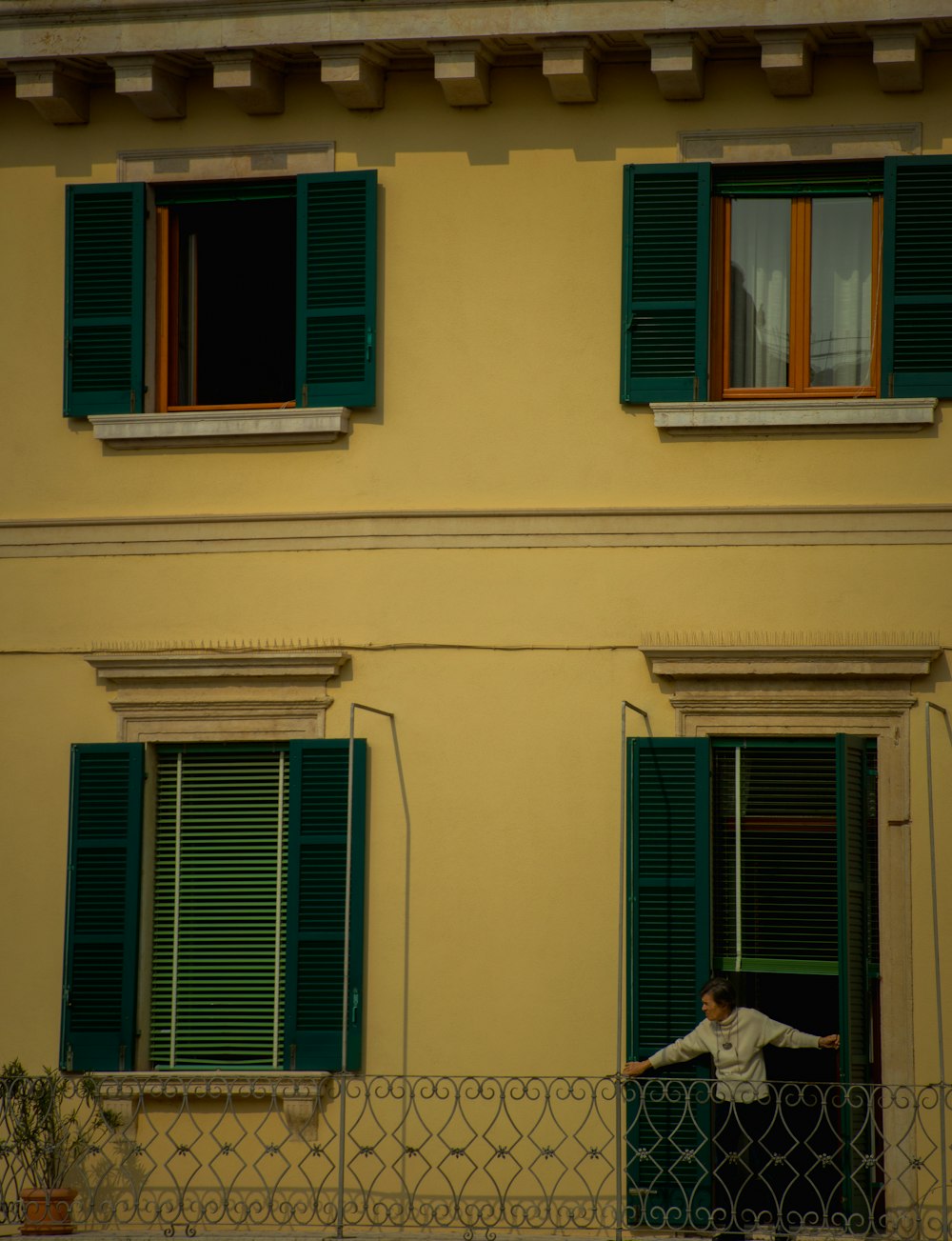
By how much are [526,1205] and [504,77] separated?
598 centimetres

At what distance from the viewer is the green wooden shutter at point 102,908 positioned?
10.7m

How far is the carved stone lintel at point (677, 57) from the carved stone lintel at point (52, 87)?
10.5 ft

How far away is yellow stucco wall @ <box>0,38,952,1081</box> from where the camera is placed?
10484mm

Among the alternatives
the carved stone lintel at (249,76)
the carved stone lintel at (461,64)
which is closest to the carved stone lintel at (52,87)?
the carved stone lintel at (249,76)

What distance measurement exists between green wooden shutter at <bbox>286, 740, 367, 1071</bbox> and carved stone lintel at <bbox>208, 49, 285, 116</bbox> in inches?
139

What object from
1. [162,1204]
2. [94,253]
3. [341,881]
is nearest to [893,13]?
[94,253]

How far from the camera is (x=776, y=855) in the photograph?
1045 centimetres

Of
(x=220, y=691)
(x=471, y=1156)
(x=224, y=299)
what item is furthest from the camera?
(x=224, y=299)

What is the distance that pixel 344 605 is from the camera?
10891mm

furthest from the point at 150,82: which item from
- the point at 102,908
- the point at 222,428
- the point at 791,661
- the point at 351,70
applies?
the point at 791,661

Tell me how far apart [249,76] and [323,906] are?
4455mm

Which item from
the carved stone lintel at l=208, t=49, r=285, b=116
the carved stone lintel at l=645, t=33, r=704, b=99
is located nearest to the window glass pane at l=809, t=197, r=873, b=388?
the carved stone lintel at l=645, t=33, r=704, b=99

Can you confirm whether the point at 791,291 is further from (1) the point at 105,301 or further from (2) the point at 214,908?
(2) the point at 214,908

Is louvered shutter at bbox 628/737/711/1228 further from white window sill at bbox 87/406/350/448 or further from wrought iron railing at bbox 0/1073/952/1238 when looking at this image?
white window sill at bbox 87/406/350/448
